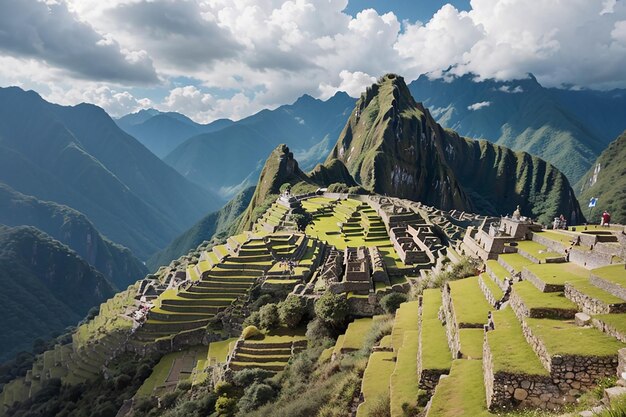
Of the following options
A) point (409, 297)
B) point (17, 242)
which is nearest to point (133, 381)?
point (409, 297)

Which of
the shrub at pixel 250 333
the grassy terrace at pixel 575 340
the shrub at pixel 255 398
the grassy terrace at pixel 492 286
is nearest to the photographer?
the grassy terrace at pixel 575 340

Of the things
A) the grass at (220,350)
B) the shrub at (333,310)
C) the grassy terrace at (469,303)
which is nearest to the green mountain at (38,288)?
the grass at (220,350)

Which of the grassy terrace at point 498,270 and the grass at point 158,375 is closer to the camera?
the grassy terrace at point 498,270

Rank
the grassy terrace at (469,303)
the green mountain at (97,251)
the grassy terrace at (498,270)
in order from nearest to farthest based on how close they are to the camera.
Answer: the grassy terrace at (469,303) → the grassy terrace at (498,270) → the green mountain at (97,251)

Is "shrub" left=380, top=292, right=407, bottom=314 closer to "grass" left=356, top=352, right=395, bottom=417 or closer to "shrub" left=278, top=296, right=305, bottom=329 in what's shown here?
"shrub" left=278, top=296, right=305, bottom=329

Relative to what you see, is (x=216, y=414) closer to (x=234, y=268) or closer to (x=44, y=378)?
(x=234, y=268)

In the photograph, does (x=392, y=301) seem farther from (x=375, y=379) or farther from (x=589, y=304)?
(x=589, y=304)

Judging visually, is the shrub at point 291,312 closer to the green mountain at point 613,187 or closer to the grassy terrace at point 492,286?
the grassy terrace at point 492,286
